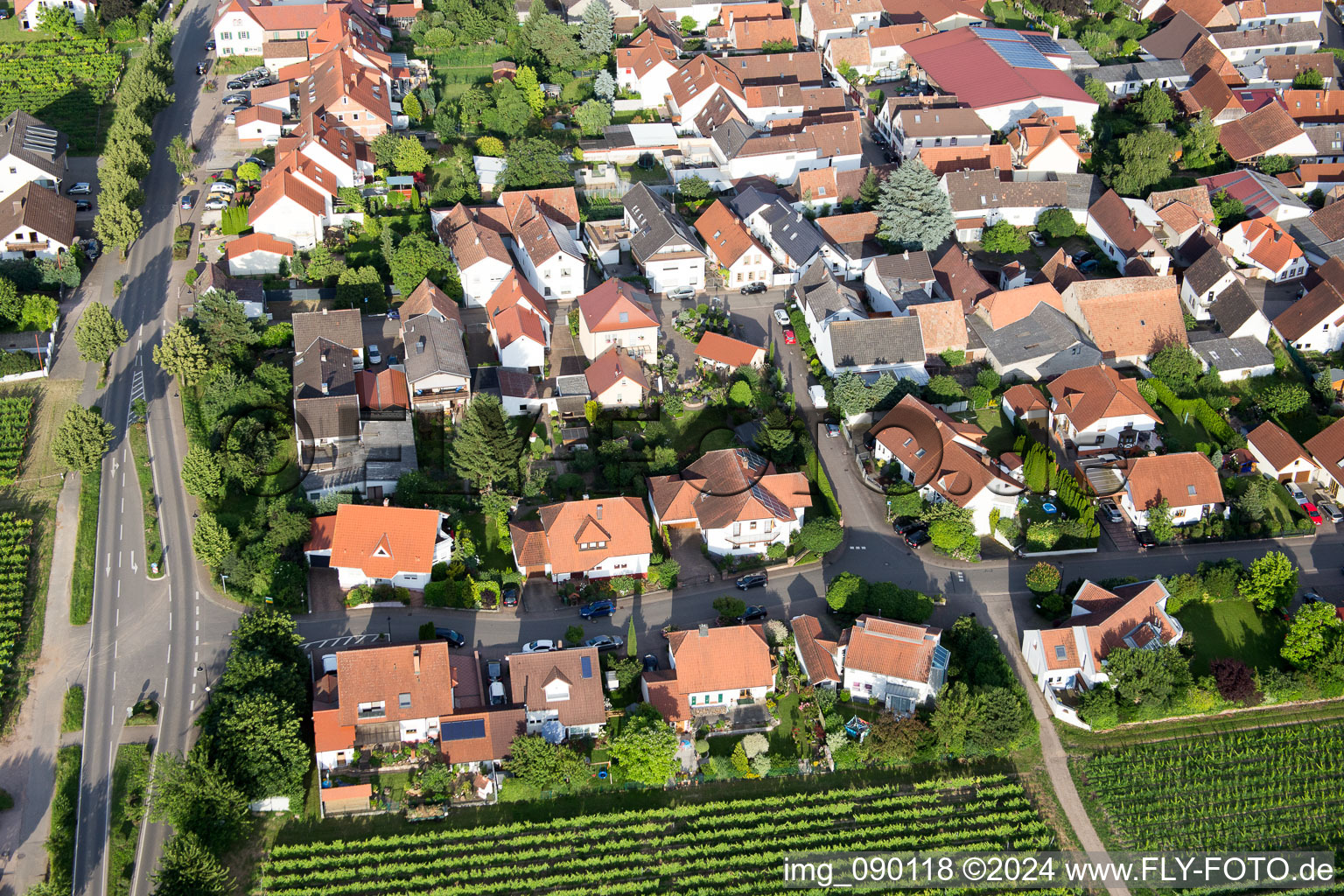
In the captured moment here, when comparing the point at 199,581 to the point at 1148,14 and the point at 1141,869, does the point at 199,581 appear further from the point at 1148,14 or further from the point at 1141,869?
the point at 1148,14

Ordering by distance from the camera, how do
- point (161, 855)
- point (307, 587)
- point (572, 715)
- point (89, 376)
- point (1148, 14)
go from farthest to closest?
point (1148, 14)
point (89, 376)
point (307, 587)
point (572, 715)
point (161, 855)

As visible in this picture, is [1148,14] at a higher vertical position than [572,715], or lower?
higher

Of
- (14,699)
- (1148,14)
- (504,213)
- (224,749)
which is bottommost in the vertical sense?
(224,749)

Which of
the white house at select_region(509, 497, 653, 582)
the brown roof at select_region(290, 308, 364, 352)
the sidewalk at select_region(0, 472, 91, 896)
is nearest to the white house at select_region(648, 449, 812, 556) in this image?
the white house at select_region(509, 497, 653, 582)

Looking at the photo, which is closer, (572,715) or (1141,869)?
(1141,869)

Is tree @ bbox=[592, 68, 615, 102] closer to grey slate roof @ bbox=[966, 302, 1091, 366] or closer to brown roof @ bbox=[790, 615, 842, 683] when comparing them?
grey slate roof @ bbox=[966, 302, 1091, 366]

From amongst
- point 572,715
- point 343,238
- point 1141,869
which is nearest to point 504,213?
point 343,238

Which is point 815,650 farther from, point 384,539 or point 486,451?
point 384,539

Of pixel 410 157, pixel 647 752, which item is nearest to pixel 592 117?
pixel 410 157
